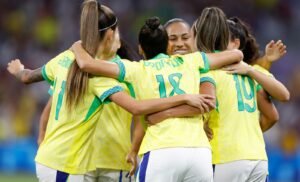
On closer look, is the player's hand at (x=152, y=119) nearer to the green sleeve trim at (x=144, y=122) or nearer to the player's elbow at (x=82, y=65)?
the green sleeve trim at (x=144, y=122)

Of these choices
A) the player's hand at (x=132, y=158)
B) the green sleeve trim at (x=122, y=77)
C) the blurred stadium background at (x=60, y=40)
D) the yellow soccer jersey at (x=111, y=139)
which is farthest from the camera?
the blurred stadium background at (x=60, y=40)

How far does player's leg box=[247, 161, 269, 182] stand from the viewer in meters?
6.11

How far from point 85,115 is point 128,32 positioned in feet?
38.2

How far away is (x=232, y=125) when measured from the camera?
605 centimetres

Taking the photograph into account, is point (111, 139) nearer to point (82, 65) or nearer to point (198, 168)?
point (82, 65)

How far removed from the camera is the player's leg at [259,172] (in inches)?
241

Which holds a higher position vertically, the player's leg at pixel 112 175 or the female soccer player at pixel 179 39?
the female soccer player at pixel 179 39

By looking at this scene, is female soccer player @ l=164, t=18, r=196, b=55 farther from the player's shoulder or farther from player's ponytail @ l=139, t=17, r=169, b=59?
player's ponytail @ l=139, t=17, r=169, b=59

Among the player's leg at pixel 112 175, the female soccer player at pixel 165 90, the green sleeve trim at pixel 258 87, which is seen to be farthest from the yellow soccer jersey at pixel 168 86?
the player's leg at pixel 112 175

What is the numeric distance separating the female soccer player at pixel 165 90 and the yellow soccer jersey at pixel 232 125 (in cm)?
27

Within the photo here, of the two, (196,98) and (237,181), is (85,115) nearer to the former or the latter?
(196,98)

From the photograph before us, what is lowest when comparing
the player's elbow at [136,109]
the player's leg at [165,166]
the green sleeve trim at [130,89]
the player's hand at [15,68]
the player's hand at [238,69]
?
the player's leg at [165,166]

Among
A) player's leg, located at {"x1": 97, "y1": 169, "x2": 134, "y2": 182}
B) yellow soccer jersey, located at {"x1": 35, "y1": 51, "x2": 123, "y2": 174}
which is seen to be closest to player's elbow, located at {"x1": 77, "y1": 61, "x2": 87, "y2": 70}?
yellow soccer jersey, located at {"x1": 35, "y1": 51, "x2": 123, "y2": 174}

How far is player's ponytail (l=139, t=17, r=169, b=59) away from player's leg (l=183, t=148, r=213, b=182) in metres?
0.85
